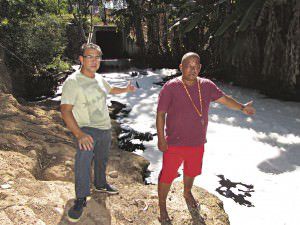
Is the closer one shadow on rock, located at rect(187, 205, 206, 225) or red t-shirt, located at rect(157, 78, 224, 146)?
red t-shirt, located at rect(157, 78, 224, 146)

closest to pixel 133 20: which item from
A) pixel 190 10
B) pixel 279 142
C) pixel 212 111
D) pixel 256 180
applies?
pixel 190 10

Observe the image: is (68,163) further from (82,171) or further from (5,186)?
(82,171)

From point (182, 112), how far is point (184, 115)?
0.10ft

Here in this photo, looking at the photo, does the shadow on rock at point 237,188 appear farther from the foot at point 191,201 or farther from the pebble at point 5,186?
the pebble at point 5,186

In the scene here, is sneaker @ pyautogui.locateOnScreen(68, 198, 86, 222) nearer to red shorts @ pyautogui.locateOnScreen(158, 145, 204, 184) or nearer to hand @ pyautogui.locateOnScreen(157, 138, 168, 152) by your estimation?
red shorts @ pyautogui.locateOnScreen(158, 145, 204, 184)

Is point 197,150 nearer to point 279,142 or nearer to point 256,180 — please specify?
point 256,180

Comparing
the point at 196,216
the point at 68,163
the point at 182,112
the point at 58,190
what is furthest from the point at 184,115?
the point at 68,163

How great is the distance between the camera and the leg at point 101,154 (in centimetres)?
262

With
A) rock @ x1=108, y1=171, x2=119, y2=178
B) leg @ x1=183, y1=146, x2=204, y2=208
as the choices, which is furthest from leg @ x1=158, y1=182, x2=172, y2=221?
rock @ x1=108, y1=171, x2=119, y2=178

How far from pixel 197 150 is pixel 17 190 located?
1.60m

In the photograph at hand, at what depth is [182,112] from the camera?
8.09ft

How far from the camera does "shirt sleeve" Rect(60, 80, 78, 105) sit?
2.30 metres

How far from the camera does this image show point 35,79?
9.10 meters

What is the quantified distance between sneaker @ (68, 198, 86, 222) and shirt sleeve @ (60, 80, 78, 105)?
815mm
